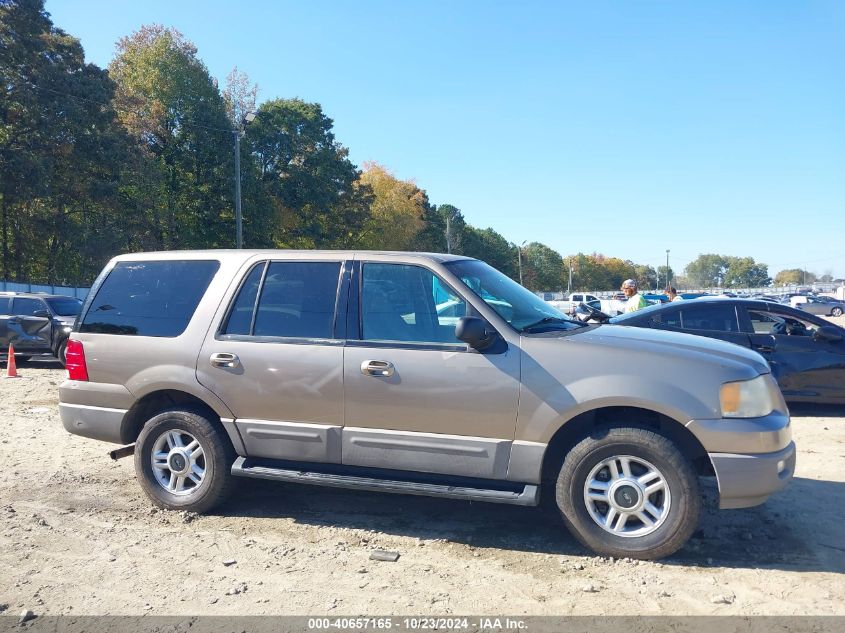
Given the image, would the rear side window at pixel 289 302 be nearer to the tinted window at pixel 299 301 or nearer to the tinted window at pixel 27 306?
the tinted window at pixel 299 301

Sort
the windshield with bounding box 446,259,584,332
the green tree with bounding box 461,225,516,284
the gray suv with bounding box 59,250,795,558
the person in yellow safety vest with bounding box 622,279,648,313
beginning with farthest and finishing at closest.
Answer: the green tree with bounding box 461,225,516,284, the person in yellow safety vest with bounding box 622,279,648,313, the windshield with bounding box 446,259,584,332, the gray suv with bounding box 59,250,795,558

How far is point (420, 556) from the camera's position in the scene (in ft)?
14.1

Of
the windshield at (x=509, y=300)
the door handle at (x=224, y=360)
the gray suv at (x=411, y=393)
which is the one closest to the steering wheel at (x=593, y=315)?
the windshield at (x=509, y=300)

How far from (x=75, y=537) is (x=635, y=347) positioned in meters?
4.07

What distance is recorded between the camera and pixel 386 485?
4.46 m

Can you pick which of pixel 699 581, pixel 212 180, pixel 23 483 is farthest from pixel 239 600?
pixel 212 180

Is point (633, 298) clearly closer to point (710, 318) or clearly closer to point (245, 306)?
point (710, 318)

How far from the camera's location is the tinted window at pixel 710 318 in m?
8.43

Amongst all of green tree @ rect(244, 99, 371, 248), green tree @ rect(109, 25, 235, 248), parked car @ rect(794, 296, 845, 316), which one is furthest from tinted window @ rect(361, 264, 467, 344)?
parked car @ rect(794, 296, 845, 316)

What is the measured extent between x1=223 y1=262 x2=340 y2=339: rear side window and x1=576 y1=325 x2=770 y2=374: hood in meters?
1.80

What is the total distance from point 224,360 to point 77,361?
4.63 feet

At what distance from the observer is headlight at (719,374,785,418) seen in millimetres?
3998

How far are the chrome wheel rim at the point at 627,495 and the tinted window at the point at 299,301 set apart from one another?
6.80 ft

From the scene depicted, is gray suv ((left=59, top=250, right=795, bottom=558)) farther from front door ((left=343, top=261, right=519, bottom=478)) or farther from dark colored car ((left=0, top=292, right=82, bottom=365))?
dark colored car ((left=0, top=292, right=82, bottom=365))
